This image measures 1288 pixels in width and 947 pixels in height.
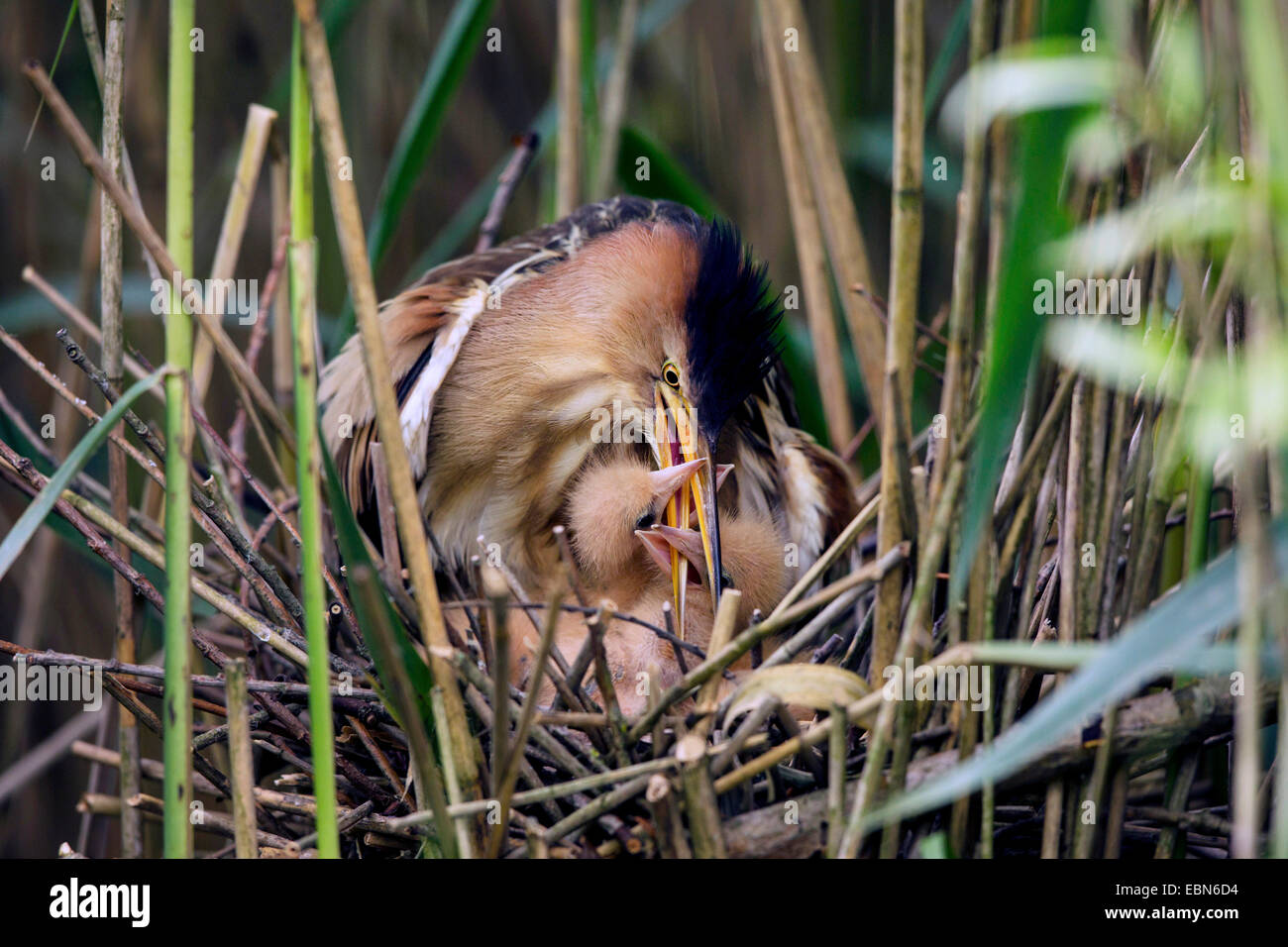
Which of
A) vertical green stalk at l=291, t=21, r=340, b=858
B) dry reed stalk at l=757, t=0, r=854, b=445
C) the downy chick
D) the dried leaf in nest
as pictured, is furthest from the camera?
dry reed stalk at l=757, t=0, r=854, b=445

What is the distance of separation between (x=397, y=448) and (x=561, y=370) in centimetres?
81

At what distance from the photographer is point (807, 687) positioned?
1079mm

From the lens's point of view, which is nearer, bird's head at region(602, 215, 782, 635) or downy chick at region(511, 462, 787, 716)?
downy chick at region(511, 462, 787, 716)

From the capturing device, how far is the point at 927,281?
2619 mm

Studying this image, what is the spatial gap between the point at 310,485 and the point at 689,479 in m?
0.86

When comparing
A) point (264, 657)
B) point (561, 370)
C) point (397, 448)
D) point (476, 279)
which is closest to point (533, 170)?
point (476, 279)

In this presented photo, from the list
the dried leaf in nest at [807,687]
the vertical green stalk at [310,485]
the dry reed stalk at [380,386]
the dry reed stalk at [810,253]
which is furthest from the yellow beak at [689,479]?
the vertical green stalk at [310,485]

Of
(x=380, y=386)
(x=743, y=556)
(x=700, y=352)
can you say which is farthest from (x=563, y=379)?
(x=380, y=386)

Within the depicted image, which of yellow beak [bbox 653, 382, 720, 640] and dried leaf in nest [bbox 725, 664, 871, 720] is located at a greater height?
yellow beak [bbox 653, 382, 720, 640]

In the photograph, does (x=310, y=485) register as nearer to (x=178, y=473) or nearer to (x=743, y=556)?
(x=178, y=473)

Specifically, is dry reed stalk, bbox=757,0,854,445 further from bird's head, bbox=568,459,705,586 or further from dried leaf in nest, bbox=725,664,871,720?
dried leaf in nest, bbox=725,664,871,720

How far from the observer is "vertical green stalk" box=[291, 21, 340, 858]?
886 mm

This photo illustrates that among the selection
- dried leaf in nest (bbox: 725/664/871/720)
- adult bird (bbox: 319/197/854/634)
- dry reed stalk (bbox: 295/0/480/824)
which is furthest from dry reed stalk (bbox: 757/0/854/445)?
dry reed stalk (bbox: 295/0/480/824)
